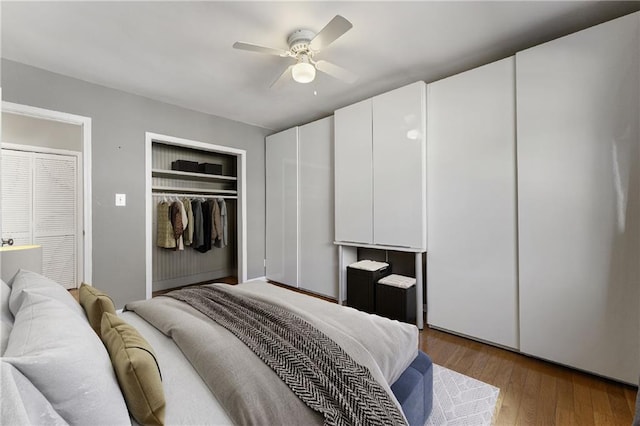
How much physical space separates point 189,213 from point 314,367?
3546mm

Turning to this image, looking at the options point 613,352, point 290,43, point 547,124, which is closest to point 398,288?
point 613,352

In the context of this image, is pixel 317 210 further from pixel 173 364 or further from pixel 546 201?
pixel 173 364

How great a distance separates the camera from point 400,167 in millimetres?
2814

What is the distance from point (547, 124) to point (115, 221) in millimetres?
4030

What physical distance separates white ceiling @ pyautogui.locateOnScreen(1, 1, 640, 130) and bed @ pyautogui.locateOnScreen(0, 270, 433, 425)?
68.8 inches

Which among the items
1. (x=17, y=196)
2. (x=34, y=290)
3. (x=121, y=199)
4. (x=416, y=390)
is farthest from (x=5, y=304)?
(x=17, y=196)

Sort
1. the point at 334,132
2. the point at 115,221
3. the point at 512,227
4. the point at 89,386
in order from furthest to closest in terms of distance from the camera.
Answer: the point at 334,132, the point at 115,221, the point at 512,227, the point at 89,386

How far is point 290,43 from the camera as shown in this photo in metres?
2.10

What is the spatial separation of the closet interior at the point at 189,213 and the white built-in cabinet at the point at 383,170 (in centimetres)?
206

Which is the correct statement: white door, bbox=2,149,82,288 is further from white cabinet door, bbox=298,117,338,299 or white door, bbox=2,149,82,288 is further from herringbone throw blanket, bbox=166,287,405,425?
herringbone throw blanket, bbox=166,287,405,425

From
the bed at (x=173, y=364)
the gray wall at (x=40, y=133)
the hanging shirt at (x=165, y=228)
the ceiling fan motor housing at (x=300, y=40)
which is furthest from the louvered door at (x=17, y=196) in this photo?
the ceiling fan motor housing at (x=300, y=40)

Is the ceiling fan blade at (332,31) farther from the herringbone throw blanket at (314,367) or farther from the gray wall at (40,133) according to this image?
the gray wall at (40,133)

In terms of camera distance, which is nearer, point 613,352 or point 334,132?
point 613,352

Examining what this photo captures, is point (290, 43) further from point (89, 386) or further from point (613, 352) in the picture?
point (613, 352)
